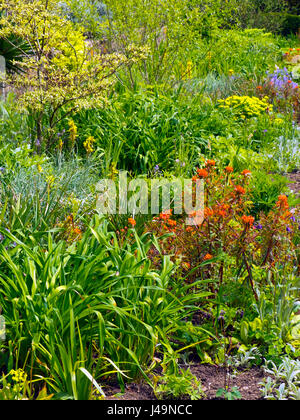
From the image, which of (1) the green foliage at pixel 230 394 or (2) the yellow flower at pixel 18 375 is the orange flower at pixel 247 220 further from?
(2) the yellow flower at pixel 18 375

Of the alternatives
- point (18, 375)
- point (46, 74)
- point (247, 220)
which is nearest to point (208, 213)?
point (247, 220)

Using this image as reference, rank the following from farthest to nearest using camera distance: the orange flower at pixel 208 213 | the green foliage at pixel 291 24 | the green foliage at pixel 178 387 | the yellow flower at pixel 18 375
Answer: the green foliage at pixel 291 24, the orange flower at pixel 208 213, the green foliage at pixel 178 387, the yellow flower at pixel 18 375

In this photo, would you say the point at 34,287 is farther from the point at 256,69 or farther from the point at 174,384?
the point at 256,69

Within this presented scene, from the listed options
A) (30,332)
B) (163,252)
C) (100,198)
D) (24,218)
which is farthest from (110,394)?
(100,198)

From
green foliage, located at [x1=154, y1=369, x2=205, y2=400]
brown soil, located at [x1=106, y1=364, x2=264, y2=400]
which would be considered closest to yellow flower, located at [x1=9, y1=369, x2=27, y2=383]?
brown soil, located at [x1=106, y1=364, x2=264, y2=400]

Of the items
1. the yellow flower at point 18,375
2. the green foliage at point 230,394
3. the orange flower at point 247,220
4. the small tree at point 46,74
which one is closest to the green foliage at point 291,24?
the small tree at point 46,74

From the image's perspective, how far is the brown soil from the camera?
2729mm

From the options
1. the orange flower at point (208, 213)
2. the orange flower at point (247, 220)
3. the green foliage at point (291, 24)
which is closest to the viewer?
the orange flower at point (247, 220)

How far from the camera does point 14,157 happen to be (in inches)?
194

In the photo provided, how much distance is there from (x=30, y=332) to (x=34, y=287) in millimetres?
234

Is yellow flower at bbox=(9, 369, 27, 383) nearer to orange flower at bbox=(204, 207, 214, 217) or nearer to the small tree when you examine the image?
orange flower at bbox=(204, 207, 214, 217)

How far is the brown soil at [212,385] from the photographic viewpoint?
107 inches

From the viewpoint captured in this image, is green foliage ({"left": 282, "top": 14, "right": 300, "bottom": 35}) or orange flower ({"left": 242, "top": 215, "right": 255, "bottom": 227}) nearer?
orange flower ({"left": 242, "top": 215, "right": 255, "bottom": 227})

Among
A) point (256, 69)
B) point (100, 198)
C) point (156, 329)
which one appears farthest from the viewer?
point (256, 69)
